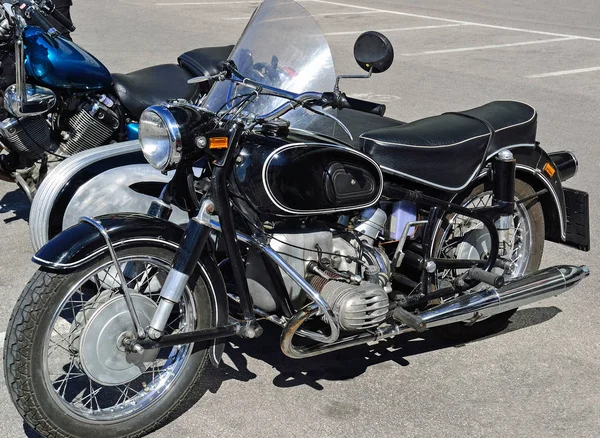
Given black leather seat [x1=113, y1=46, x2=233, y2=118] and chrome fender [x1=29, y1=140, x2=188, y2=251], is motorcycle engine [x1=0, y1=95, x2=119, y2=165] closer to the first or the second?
black leather seat [x1=113, y1=46, x2=233, y2=118]

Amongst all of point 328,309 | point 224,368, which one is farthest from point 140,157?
point 328,309

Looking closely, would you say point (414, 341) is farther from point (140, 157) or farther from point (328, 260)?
point (140, 157)

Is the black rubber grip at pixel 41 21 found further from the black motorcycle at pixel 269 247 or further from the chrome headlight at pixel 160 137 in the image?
the chrome headlight at pixel 160 137

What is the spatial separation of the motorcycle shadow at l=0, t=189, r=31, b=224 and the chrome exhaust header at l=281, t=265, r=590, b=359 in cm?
297

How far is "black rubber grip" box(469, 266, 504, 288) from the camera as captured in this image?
3.94 m

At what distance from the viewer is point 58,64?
16.6 ft

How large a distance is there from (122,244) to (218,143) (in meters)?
0.51

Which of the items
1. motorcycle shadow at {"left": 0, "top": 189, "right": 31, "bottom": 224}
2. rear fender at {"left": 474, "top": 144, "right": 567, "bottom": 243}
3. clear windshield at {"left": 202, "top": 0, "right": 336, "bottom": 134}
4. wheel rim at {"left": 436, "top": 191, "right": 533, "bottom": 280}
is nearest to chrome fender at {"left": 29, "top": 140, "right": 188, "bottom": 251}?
clear windshield at {"left": 202, "top": 0, "right": 336, "bottom": 134}

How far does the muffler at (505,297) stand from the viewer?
3.82 meters

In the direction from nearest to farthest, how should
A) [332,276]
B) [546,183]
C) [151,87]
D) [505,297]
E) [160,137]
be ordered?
[160,137] < [332,276] < [505,297] < [546,183] < [151,87]

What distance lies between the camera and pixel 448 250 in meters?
4.13

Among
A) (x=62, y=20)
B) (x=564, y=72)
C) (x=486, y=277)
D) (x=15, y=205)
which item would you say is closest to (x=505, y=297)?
(x=486, y=277)

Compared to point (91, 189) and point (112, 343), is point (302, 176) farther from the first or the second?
point (91, 189)

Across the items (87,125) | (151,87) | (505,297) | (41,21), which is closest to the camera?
(505,297)
